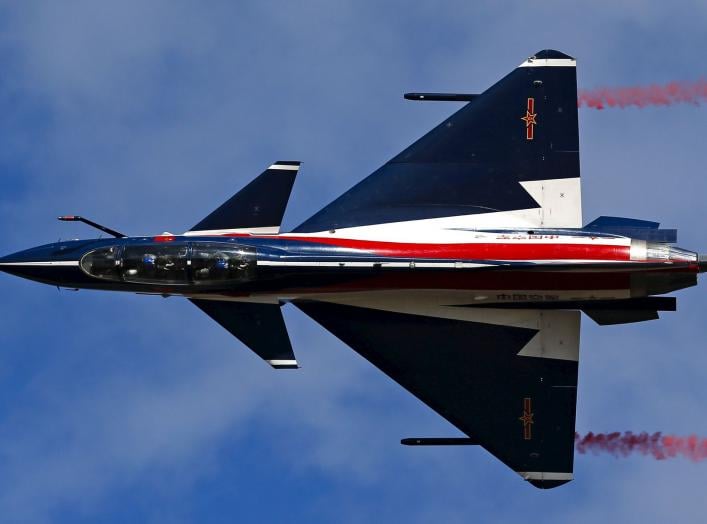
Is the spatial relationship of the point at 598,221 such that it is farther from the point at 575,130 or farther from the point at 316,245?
the point at 316,245

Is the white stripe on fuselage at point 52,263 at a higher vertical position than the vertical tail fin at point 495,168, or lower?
lower

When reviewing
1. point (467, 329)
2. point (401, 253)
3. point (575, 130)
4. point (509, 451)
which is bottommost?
point (509, 451)

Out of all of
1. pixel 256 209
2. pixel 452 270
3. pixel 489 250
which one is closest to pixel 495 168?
pixel 489 250

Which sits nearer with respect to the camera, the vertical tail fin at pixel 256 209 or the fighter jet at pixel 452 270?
the fighter jet at pixel 452 270

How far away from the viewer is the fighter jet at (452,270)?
76.6 feet

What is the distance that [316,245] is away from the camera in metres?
23.5

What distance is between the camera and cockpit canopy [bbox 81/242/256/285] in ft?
76.6

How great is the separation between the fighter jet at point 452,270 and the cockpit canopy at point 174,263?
0.03 metres

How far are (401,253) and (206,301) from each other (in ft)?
12.7

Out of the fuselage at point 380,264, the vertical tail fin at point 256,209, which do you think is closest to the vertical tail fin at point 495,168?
the vertical tail fin at point 256,209

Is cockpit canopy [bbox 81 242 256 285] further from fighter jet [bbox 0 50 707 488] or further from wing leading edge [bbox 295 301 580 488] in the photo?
wing leading edge [bbox 295 301 580 488]

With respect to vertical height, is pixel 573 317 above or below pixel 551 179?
below

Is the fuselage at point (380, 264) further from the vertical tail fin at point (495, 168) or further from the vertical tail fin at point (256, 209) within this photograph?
the vertical tail fin at point (495, 168)

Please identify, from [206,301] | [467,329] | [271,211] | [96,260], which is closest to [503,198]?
[467,329]
